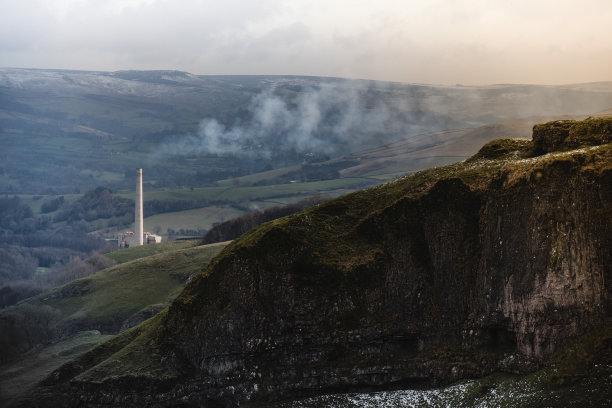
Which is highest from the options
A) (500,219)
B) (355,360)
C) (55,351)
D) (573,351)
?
(500,219)

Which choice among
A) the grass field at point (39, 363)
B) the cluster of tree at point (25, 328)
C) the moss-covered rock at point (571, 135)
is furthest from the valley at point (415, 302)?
the cluster of tree at point (25, 328)

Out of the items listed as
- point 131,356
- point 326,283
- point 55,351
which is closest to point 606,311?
point 326,283

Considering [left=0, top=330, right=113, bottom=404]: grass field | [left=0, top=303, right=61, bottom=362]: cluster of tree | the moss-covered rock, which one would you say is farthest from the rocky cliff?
[left=0, top=303, right=61, bottom=362]: cluster of tree

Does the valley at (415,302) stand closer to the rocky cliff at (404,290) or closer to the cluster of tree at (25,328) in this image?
the rocky cliff at (404,290)

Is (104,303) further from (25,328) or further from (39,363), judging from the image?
(39,363)

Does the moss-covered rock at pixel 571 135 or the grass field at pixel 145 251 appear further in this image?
the grass field at pixel 145 251

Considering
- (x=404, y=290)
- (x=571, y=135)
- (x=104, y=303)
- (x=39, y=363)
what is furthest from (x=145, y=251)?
(x=571, y=135)

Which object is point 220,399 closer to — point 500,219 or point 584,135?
point 500,219

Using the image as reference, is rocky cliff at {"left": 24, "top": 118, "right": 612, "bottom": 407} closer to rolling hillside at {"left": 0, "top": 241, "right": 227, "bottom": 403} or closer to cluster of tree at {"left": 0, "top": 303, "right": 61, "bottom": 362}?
rolling hillside at {"left": 0, "top": 241, "right": 227, "bottom": 403}
